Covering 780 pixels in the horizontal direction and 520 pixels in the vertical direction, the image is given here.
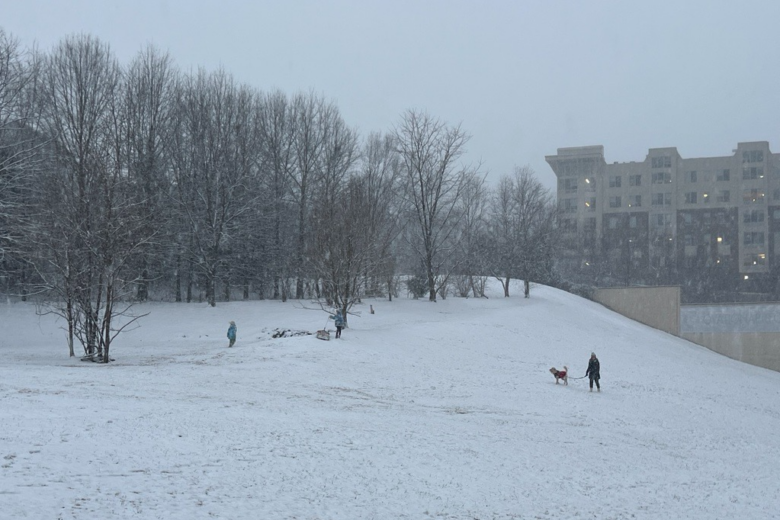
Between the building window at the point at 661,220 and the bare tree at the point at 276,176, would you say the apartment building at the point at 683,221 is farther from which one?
the bare tree at the point at 276,176

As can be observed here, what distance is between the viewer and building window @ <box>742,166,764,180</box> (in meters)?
86.7

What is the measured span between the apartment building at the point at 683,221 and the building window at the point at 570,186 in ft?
5.78

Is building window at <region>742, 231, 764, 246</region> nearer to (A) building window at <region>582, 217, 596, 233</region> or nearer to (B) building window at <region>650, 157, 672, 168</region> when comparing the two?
(B) building window at <region>650, 157, 672, 168</region>

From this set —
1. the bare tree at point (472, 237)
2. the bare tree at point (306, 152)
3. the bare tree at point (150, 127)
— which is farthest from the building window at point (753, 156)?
the bare tree at point (150, 127)

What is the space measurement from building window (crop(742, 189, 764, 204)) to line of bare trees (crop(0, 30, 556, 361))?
154 ft

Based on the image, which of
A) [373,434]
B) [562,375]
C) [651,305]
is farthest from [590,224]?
[373,434]

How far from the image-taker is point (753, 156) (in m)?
87.2

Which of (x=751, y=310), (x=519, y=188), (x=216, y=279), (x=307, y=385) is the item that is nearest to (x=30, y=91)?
(x=216, y=279)

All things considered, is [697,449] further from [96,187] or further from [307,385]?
[96,187]

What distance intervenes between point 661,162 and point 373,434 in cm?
8581

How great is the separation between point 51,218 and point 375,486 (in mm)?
21041

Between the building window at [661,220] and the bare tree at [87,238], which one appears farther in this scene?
the building window at [661,220]

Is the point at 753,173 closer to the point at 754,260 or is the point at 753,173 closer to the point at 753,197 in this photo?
the point at 753,197

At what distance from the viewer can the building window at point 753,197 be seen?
8661 cm
